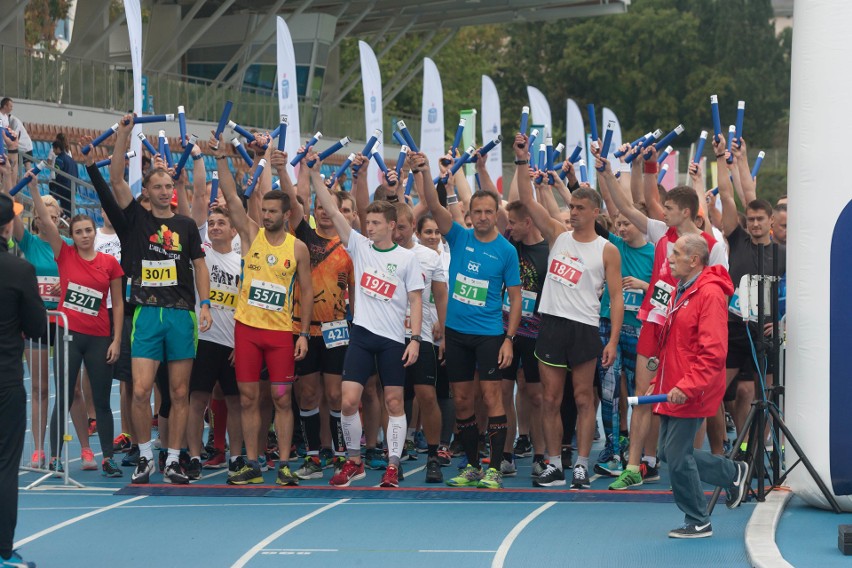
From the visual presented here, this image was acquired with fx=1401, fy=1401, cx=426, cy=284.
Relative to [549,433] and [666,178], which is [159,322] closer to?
[549,433]

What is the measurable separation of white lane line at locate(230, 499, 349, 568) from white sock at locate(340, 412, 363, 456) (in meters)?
0.66

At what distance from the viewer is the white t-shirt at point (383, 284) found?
10.0 metres

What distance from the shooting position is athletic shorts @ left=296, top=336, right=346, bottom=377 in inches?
417

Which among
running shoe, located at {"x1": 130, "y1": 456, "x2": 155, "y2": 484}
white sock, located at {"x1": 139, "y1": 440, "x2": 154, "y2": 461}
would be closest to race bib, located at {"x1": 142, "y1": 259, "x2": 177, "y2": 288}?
white sock, located at {"x1": 139, "y1": 440, "x2": 154, "y2": 461}

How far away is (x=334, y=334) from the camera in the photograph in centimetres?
1057

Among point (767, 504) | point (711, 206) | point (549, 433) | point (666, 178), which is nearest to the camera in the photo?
point (767, 504)

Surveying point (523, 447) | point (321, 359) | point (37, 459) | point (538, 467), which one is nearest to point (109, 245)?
point (37, 459)

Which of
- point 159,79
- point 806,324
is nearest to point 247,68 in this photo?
point 159,79

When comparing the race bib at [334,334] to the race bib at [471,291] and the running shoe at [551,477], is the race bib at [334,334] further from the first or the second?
the running shoe at [551,477]

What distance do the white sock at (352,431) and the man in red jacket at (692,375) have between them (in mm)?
2530

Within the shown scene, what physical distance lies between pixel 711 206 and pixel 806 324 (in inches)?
206

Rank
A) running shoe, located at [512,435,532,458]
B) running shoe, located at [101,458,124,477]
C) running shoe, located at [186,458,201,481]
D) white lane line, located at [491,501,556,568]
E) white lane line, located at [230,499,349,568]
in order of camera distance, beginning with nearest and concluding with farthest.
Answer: white lane line, located at [491,501,556,568]
white lane line, located at [230,499,349,568]
running shoe, located at [186,458,201,481]
running shoe, located at [101,458,124,477]
running shoe, located at [512,435,532,458]

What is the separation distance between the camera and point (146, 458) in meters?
10.1

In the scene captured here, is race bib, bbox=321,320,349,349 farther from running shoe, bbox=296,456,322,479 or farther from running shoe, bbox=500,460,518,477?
running shoe, bbox=500,460,518,477
